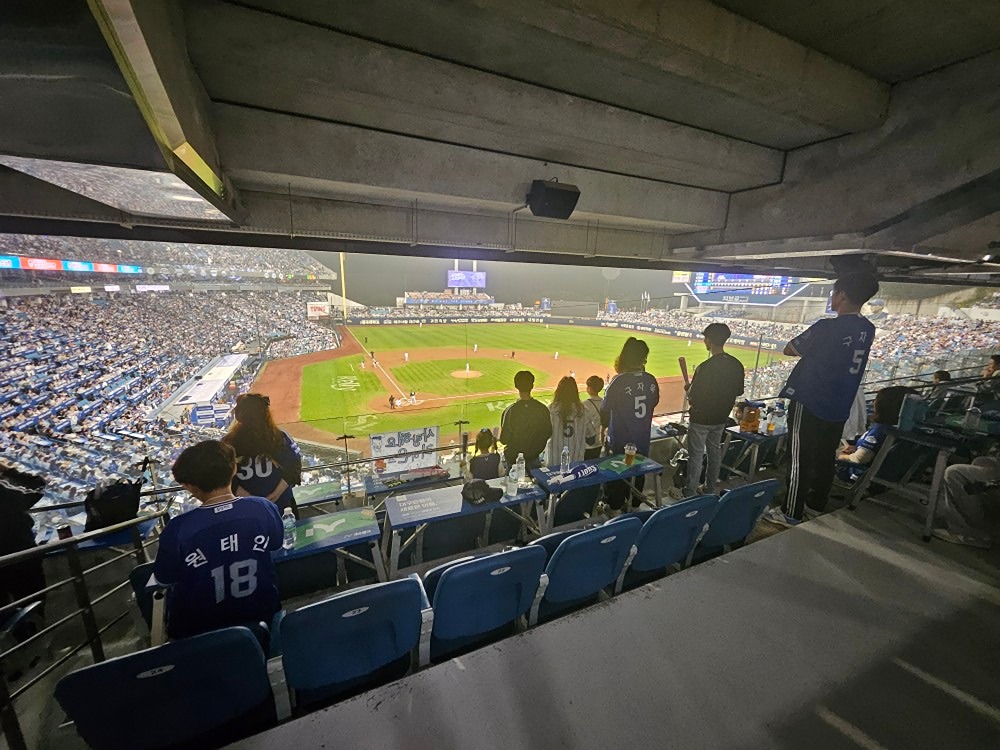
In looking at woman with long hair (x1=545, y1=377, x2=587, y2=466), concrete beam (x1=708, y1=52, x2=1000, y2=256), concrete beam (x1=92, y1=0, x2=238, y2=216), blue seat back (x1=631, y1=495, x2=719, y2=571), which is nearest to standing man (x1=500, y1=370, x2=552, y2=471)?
woman with long hair (x1=545, y1=377, x2=587, y2=466)

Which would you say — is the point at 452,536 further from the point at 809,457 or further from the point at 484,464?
the point at 809,457

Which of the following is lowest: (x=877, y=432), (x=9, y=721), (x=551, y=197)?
(x=9, y=721)

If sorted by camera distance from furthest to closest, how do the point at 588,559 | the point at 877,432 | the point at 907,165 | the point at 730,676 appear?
1. the point at 877,432
2. the point at 907,165
3. the point at 588,559
4. the point at 730,676

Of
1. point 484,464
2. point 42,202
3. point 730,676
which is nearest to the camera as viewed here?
point 730,676

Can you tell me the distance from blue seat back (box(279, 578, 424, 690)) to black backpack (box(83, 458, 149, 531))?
7.22 feet

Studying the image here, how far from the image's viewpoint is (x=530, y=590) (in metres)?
2.20

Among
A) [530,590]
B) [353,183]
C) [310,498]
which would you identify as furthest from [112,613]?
[353,183]

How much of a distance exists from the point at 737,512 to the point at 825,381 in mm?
1293

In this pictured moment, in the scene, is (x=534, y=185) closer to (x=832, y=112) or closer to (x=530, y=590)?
(x=832, y=112)

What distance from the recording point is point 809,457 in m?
3.35

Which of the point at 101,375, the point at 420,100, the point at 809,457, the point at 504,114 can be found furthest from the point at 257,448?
the point at 101,375

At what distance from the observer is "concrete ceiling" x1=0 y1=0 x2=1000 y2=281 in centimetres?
138

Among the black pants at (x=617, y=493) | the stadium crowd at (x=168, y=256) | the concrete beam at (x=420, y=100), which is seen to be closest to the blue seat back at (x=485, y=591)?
the black pants at (x=617, y=493)

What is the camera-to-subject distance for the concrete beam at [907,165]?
8.40 feet
